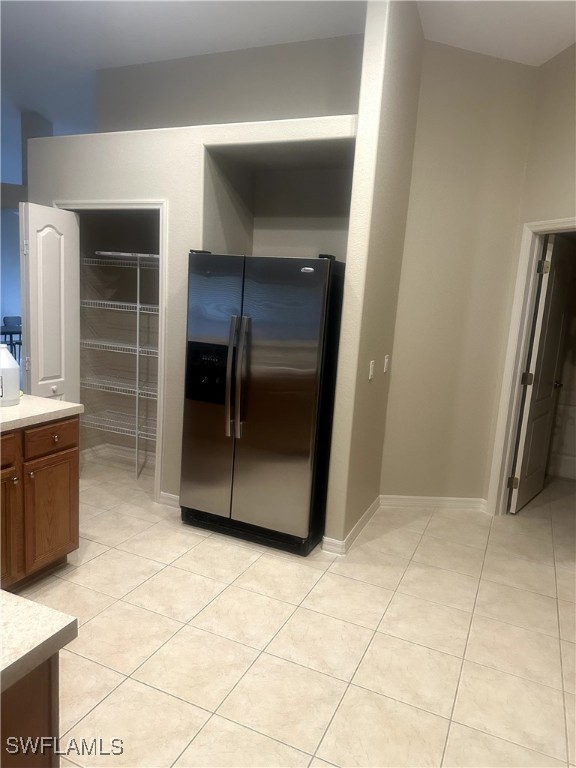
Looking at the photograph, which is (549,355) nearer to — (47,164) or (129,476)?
(129,476)

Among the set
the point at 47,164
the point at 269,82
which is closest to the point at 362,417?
the point at 269,82

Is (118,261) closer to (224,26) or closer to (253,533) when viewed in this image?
(224,26)

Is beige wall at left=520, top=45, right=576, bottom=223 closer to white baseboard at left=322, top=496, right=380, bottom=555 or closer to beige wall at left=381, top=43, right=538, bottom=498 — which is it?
beige wall at left=381, top=43, right=538, bottom=498

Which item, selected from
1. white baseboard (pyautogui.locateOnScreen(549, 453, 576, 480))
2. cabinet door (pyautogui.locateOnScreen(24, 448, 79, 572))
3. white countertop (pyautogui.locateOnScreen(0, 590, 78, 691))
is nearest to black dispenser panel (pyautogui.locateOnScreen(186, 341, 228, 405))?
cabinet door (pyautogui.locateOnScreen(24, 448, 79, 572))

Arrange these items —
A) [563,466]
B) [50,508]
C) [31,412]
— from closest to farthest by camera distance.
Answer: [31,412], [50,508], [563,466]

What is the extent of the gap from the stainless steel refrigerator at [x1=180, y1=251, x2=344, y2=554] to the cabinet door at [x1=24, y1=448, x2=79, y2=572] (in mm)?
790

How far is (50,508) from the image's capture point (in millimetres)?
2529

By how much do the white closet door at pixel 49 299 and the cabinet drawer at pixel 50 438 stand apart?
1052mm

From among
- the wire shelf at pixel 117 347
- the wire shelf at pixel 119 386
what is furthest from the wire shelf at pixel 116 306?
the wire shelf at pixel 119 386

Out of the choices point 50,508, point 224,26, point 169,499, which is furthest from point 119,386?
point 224,26

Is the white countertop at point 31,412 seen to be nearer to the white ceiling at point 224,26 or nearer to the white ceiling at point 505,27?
the white ceiling at point 224,26

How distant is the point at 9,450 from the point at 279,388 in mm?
1393

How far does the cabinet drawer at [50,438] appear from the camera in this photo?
7.77ft

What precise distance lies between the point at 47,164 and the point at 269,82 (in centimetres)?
170
